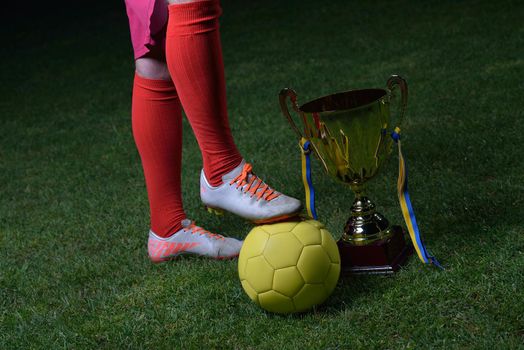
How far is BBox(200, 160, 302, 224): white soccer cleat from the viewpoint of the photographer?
1858mm

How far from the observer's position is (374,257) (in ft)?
6.23

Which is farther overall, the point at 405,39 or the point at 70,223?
the point at 405,39

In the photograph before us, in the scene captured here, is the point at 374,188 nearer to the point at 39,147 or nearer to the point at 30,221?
the point at 30,221

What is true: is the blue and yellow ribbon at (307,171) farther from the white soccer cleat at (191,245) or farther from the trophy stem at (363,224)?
the white soccer cleat at (191,245)

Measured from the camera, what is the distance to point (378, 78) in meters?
4.16

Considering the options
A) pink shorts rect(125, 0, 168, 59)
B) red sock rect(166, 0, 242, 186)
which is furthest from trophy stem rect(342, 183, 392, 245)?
pink shorts rect(125, 0, 168, 59)

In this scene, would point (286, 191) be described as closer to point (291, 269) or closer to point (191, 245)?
point (191, 245)

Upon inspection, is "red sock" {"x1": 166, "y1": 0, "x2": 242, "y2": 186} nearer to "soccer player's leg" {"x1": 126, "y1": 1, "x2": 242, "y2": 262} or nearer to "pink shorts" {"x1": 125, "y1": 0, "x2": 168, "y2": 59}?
"pink shorts" {"x1": 125, "y1": 0, "x2": 168, "y2": 59}

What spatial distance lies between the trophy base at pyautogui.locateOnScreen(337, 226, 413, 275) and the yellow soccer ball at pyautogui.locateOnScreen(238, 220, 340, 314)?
0.12 metres

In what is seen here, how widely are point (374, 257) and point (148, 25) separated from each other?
801 mm

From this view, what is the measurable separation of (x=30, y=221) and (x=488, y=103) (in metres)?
1.83

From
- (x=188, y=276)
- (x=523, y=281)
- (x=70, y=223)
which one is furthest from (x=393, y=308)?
(x=70, y=223)

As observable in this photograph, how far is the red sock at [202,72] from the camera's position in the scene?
194 cm

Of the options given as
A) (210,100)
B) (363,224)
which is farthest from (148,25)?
(363,224)
